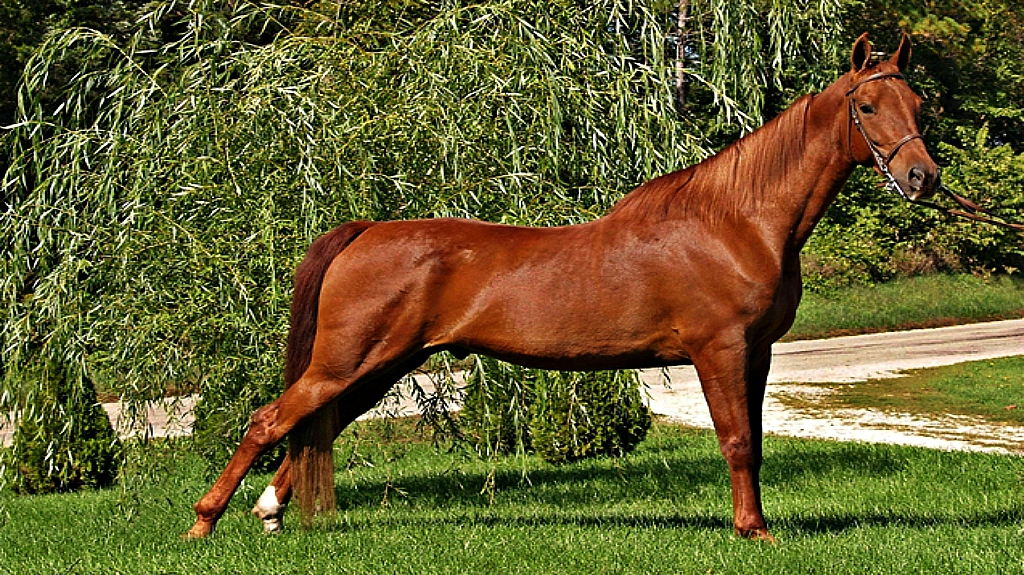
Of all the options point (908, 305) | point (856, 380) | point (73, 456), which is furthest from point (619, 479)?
point (908, 305)

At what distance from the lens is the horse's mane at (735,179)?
17.4 ft

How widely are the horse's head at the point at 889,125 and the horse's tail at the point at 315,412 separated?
8.13 ft

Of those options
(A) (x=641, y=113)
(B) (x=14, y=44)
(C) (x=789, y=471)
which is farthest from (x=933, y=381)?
(B) (x=14, y=44)

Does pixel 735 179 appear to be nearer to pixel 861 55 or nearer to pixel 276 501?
pixel 861 55

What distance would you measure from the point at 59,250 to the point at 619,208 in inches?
130

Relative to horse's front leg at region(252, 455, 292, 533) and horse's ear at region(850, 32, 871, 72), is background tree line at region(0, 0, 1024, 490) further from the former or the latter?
horse's ear at region(850, 32, 871, 72)

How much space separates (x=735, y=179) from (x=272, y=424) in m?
2.55

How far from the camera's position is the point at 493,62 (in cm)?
693

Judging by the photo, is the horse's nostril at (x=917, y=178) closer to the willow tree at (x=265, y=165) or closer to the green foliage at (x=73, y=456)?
the willow tree at (x=265, y=165)

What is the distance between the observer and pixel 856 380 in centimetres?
1616

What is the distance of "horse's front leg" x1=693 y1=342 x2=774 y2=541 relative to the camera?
5117 mm

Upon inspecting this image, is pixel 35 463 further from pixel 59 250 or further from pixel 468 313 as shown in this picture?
pixel 468 313

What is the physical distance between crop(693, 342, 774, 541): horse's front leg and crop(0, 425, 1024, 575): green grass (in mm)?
135

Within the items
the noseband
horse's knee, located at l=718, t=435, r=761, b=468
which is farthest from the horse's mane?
horse's knee, located at l=718, t=435, r=761, b=468
